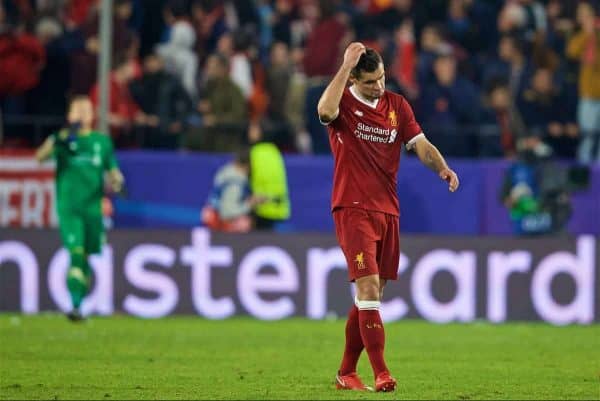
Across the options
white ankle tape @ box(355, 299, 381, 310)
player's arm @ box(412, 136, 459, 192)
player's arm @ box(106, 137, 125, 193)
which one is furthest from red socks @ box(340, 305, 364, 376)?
player's arm @ box(106, 137, 125, 193)

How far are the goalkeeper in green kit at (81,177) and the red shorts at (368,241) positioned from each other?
20.9 feet

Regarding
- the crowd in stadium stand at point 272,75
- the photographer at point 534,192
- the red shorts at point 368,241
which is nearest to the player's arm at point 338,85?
the red shorts at point 368,241

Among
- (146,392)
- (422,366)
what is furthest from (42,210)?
(146,392)

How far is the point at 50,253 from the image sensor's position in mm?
18266

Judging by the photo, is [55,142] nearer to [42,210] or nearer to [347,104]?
[42,210]

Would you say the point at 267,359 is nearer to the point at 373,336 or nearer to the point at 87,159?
the point at 373,336

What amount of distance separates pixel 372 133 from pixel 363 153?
0.51 ft

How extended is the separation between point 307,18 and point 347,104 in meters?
12.5

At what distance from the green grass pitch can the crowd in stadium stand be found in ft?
11.9

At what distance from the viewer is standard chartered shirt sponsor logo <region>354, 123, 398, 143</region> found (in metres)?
10.5

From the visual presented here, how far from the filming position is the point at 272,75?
20.9m

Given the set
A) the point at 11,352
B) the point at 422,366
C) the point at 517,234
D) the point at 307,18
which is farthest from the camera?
the point at 307,18

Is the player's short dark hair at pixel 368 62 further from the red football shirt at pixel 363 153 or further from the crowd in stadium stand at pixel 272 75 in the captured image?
the crowd in stadium stand at pixel 272 75

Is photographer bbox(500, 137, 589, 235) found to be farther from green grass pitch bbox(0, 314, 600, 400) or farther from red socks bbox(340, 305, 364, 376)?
red socks bbox(340, 305, 364, 376)
